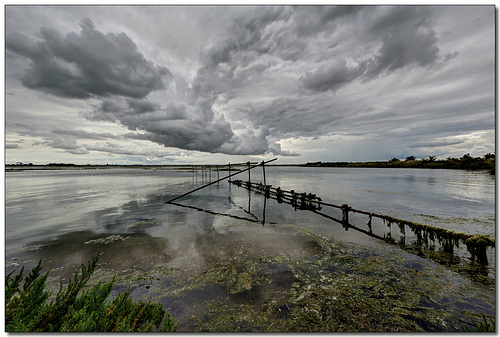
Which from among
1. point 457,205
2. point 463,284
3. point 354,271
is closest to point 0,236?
point 354,271

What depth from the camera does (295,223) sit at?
1450cm

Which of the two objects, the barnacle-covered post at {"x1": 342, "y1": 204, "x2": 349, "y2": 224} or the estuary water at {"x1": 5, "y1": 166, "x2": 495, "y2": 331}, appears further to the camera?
the barnacle-covered post at {"x1": 342, "y1": 204, "x2": 349, "y2": 224}

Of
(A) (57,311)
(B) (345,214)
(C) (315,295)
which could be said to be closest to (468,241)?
(B) (345,214)

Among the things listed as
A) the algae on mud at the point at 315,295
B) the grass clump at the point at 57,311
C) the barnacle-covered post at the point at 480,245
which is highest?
the grass clump at the point at 57,311

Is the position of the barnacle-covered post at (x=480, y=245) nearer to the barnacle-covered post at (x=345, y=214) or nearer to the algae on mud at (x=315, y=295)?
the algae on mud at (x=315, y=295)

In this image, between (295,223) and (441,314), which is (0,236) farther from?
(295,223)

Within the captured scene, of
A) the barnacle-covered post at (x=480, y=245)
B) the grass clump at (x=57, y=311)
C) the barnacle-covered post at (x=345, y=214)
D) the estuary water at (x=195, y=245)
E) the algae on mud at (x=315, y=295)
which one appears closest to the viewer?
the grass clump at (x=57, y=311)

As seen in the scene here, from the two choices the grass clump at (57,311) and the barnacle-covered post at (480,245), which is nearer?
the grass clump at (57,311)

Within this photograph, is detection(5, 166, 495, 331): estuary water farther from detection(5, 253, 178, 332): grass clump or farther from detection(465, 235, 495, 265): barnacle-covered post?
detection(5, 253, 178, 332): grass clump

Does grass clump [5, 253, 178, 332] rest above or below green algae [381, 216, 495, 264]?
above

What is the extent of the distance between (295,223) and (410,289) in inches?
329

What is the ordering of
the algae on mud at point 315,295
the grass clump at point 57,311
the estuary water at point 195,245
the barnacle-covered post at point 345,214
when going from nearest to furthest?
the grass clump at point 57,311, the algae on mud at point 315,295, the estuary water at point 195,245, the barnacle-covered post at point 345,214

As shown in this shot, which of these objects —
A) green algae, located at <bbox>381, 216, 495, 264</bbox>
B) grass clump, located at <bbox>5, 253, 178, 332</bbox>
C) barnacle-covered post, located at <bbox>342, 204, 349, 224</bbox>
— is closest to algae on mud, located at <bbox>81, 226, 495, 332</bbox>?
green algae, located at <bbox>381, 216, 495, 264</bbox>

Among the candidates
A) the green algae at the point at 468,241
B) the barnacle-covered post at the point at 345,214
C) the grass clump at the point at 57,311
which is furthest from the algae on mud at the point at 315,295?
the barnacle-covered post at the point at 345,214
